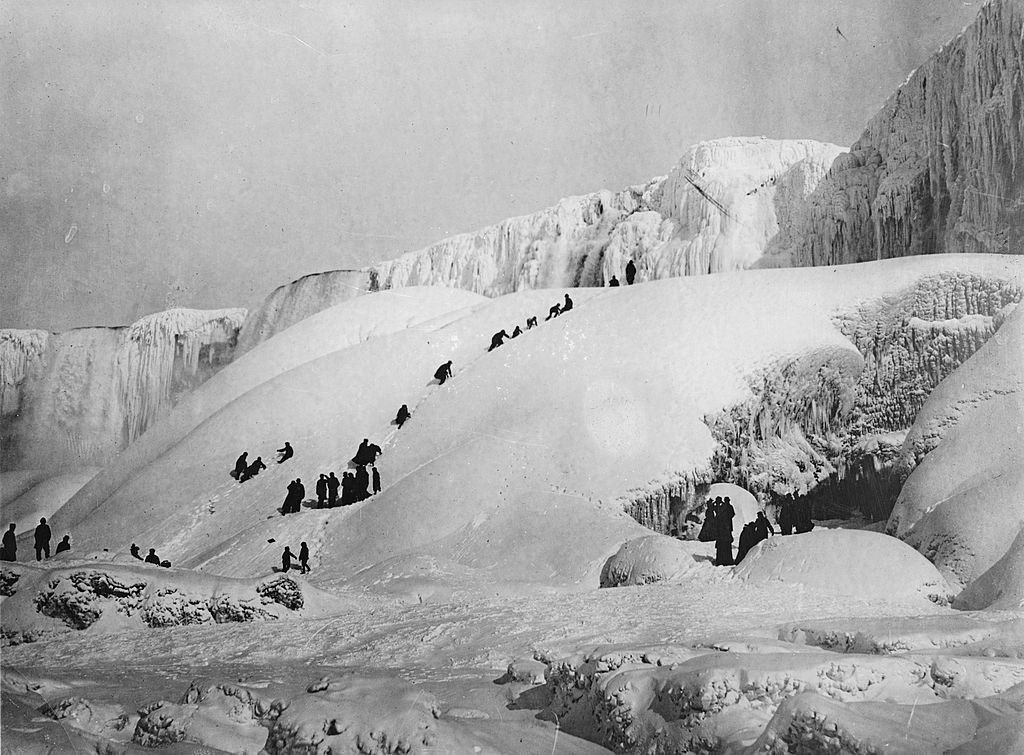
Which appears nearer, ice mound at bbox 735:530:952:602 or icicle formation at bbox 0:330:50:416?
ice mound at bbox 735:530:952:602

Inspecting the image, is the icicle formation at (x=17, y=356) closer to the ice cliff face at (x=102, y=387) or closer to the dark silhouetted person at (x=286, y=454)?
the ice cliff face at (x=102, y=387)

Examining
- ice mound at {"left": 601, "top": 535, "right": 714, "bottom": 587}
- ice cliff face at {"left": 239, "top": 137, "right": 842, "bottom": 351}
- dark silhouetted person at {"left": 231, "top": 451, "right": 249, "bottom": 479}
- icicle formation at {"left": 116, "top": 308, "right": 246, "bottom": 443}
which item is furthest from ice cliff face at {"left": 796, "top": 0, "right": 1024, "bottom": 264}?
icicle formation at {"left": 116, "top": 308, "right": 246, "bottom": 443}

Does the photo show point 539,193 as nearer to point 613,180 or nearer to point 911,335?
point 613,180

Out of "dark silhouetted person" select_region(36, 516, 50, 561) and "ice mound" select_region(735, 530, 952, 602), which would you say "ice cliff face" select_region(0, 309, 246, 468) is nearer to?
"dark silhouetted person" select_region(36, 516, 50, 561)

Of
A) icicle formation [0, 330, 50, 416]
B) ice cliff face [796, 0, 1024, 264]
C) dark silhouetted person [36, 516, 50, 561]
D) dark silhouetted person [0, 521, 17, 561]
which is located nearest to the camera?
icicle formation [0, 330, 50, 416]

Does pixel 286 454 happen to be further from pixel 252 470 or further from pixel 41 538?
pixel 41 538

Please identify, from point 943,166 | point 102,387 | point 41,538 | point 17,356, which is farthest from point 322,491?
point 102,387

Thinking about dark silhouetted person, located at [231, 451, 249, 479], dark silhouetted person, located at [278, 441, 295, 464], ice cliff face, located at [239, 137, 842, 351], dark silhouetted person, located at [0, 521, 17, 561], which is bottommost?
dark silhouetted person, located at [0, 521, 17, 561]

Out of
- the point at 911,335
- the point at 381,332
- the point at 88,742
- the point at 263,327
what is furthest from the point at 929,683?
the point at 263,327

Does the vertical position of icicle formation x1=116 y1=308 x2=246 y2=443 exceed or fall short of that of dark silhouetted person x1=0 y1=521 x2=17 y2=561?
it exceeds it
